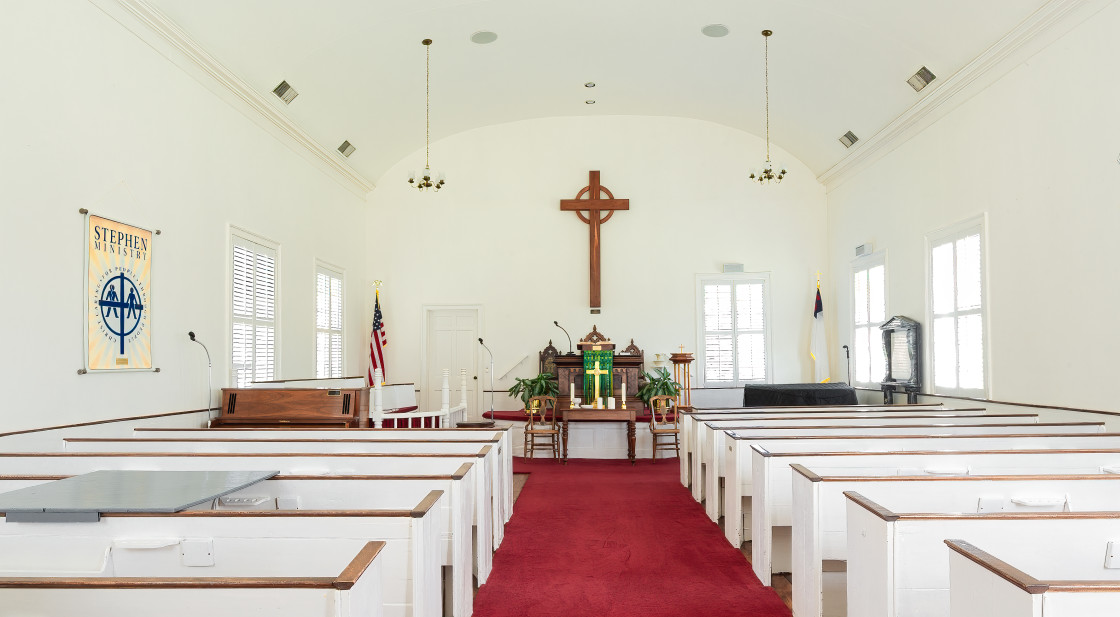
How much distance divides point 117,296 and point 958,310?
7036 millimetres

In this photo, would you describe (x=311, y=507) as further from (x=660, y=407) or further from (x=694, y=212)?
(x=694, y=212)

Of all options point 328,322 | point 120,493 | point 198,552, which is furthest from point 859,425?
point 328,322

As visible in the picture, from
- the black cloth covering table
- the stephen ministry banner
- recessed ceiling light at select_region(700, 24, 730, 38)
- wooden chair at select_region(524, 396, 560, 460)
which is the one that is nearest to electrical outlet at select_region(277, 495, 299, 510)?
the stephen ministry banner

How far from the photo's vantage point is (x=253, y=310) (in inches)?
288

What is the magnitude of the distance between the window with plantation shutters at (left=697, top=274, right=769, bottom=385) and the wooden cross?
1.47 meters

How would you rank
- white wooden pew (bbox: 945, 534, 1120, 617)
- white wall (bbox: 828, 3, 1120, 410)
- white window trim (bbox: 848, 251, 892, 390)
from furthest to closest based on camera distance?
white window trim (bbox: 848, 251, 892, 390), white wall (bbox: 828, 3, 1120, 410), white wooden pew (bbox: 945, 534, 1120, 617)

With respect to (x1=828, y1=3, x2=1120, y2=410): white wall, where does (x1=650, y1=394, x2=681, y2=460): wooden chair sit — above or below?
below

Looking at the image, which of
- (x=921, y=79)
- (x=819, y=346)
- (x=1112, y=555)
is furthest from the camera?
(x=819, y=346)

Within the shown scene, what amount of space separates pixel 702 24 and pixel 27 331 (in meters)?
6.26

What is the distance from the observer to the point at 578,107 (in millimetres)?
10422

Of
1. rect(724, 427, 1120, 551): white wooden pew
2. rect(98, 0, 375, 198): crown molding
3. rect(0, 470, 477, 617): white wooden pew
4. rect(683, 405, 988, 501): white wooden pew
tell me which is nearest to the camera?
rect(0, 470, 477, 617): white wooden pew

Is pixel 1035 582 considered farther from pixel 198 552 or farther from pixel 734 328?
pixel 734 328

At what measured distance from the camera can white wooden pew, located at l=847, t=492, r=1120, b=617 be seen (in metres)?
2.22

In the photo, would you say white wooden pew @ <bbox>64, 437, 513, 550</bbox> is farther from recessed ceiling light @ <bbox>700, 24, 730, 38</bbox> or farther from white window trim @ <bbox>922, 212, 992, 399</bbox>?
recessed ceiling light @ <bbox>700, 24, 730, 38</bbox>
